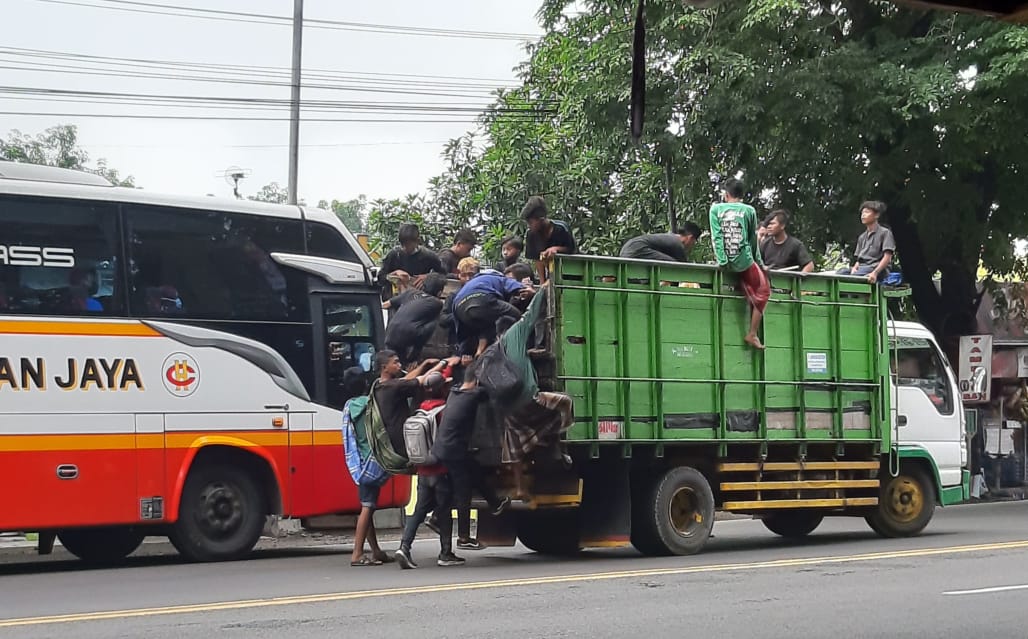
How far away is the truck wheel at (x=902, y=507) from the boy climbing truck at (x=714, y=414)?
1 cm

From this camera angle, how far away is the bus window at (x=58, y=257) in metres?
12.6

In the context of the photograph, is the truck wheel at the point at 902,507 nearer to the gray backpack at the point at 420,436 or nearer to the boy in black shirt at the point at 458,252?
the boy in black shirt at the point at 458,252

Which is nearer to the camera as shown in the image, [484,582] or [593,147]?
[484,582]

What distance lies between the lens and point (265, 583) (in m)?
11.1

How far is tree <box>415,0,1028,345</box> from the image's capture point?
65.4 feet

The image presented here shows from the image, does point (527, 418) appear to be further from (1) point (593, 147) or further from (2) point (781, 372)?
(1) point (593, 147)

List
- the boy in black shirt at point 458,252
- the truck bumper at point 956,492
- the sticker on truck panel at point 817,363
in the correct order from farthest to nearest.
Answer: the truck bumper at point 956,492, the boy in black shirt at point 458,252, the sticker on truck panel at point 817,363

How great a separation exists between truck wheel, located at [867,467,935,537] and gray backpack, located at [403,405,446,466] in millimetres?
5405

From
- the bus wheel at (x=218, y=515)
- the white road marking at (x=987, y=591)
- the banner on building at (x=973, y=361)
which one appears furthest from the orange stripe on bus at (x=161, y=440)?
the banner on building at (x=973, y=361)

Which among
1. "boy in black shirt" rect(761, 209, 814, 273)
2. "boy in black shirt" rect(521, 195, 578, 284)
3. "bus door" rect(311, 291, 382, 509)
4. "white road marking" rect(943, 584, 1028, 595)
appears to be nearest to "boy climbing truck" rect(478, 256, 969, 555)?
"boy in black shirt" rect(521, 195, 578, 284)

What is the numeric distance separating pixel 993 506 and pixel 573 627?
1655 cm

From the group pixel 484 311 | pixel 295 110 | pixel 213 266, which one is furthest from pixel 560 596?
pixel 295 110

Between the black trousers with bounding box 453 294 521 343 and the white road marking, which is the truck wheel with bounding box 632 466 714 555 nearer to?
the black trousers with bounding box 453 294 521 343

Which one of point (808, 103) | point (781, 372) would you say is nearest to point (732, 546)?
point (781, 372)
